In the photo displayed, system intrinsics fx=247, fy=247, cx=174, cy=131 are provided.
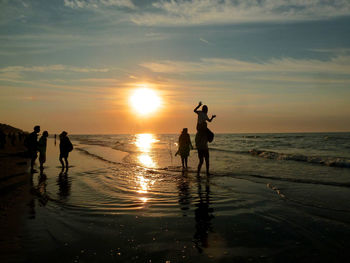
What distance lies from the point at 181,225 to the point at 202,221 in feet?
1.61

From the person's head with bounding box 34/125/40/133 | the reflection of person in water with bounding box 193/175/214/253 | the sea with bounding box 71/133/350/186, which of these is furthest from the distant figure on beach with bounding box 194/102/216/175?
the person's head with bounding box 34/125/40/133

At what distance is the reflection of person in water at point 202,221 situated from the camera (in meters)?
3.86

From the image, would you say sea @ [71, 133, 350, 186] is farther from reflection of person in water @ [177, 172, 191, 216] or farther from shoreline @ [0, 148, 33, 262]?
shoreline @ [0, 148, 33, 262]

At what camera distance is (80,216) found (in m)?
5.23

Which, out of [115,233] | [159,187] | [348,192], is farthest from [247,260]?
[348,192]

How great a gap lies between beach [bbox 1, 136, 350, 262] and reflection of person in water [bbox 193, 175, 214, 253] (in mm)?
16

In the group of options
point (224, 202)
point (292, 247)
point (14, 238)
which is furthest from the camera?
point (224, 202)

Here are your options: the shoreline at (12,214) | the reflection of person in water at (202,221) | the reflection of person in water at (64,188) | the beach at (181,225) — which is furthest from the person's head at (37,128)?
the reflection of person in water at (202,221)

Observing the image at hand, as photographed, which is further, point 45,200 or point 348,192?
point 348,192

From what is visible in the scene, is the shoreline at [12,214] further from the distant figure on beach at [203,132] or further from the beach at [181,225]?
the distant figure on beach at [203,132]

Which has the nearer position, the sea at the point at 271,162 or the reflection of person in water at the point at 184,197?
the reflection of person in water at the point at 184,197

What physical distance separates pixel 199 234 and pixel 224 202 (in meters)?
2.44

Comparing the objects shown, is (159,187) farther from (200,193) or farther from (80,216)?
(80,216)

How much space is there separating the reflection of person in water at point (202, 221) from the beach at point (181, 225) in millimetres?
16
